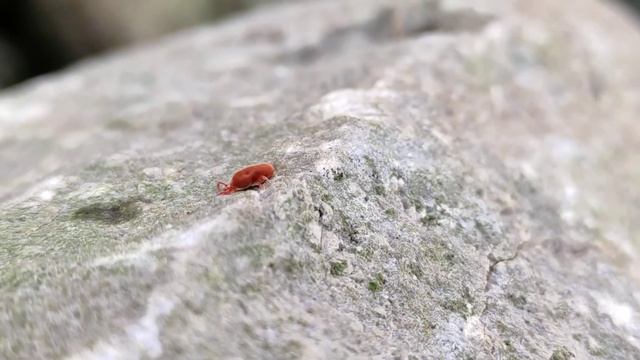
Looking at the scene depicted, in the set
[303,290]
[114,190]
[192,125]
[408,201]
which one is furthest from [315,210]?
[192,125]

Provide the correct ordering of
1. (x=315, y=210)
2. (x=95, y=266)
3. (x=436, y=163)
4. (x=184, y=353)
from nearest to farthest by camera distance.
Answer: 1. (x=184, y=353)
2. (x=95, y=266)
3. (x=315, y=210)
4. (x=436, y=163)

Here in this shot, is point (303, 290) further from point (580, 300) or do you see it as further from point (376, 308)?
point (580, 300)

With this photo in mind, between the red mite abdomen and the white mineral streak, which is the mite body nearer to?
the red mite abdomen

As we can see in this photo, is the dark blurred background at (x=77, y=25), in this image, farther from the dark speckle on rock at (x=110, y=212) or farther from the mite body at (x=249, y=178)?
the mite body at (x=249, y=178)

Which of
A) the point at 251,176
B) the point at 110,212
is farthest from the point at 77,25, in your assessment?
the point at 251,176

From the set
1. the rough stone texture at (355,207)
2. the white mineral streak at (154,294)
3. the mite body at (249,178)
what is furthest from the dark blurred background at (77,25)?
the white mineral streak at (154,294)

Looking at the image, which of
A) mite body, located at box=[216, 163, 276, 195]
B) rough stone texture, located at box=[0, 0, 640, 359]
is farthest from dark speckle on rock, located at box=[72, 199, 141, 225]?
mite body, located at box=[216, 163, 276, 195]
